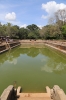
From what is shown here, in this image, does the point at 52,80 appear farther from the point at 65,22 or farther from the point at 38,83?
the point at 65,22

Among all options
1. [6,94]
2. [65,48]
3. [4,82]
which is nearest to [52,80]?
[4,82]

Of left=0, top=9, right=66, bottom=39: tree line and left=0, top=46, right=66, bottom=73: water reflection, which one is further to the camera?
left=0, top=9, right=66, bottom=39: tree line

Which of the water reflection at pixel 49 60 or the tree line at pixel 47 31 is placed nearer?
the water reflection at pixel 49 60

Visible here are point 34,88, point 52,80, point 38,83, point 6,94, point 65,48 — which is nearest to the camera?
point 6,94

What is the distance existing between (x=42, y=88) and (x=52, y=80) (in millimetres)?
1154

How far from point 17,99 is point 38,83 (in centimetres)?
208

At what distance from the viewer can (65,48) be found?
17.5 meters

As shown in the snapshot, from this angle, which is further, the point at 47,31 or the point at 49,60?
the point at 47,31

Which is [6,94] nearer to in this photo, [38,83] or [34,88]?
[34,88]

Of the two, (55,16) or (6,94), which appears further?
(55,16)

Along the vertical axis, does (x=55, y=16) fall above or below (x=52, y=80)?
above

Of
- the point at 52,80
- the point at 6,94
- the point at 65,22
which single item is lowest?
the point at 52,80

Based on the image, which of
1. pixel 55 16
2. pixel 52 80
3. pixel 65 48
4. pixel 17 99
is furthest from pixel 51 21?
pixel 17 99

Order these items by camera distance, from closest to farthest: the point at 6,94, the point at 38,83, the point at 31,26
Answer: the point at 6,94 < the point at 38,83 < the point at 31,26
